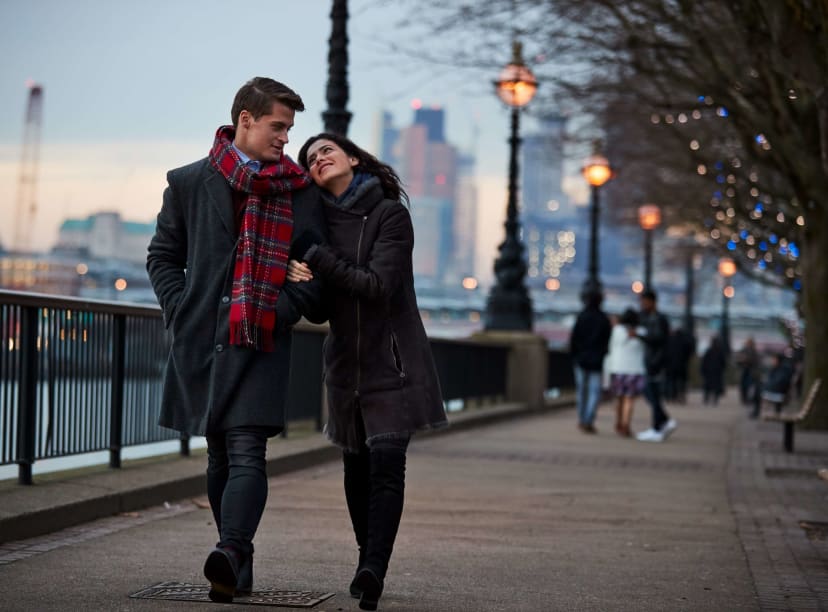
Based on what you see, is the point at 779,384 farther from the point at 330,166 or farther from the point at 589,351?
the point at 330,166

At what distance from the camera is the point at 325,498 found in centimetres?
997

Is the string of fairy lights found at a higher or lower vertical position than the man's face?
higher

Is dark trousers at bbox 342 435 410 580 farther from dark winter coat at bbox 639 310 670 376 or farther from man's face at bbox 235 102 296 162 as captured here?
dark winter coat at bbox 639 310 670 376

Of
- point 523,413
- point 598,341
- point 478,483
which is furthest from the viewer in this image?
point 523,413

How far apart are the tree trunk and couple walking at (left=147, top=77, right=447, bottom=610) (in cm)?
1468

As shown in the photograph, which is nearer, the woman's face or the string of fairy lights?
the woman's face

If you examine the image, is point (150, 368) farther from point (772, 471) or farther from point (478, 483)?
point (772, 471)

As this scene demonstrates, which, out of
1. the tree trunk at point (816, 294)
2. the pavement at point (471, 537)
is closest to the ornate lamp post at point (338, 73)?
the pavement at point (471, 537)

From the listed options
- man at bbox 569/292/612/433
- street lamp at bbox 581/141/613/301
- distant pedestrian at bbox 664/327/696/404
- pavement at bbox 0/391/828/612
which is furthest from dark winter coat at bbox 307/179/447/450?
distant pedestrian at bbox 664/327/696/404

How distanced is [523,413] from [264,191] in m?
18.4

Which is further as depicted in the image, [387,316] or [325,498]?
[325,498]

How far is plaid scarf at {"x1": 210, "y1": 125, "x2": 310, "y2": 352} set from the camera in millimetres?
5418

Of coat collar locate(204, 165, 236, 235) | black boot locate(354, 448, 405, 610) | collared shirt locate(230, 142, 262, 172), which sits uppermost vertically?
collared shirt locate(230, 142, 262, 172)

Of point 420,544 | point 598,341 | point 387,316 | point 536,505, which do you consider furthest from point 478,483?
point 598,341
